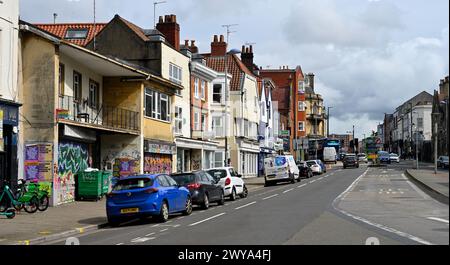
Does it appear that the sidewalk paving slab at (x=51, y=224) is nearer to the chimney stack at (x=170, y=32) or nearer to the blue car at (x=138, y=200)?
the blue car at (x=138, y=200)

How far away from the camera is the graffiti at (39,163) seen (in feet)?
81.9

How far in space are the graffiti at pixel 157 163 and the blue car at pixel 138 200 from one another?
15398mm

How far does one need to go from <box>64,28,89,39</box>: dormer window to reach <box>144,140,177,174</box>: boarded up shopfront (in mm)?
13571

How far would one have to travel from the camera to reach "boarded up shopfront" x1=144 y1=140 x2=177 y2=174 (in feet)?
113

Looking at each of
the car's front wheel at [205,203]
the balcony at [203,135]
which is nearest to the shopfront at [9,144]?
the car's front wheel at [205,203]

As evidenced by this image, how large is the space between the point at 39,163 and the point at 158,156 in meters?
12.2

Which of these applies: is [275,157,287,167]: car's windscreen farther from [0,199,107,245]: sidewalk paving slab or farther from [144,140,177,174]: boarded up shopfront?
[0,199,107,245]: sidewalk paving slab

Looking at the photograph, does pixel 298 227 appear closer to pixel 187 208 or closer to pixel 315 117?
pixel 187 208

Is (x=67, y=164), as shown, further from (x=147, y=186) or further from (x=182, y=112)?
(x=182, y=112)

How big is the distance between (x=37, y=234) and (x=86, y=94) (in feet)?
54.8

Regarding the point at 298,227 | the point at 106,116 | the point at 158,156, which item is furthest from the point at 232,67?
the point at 298,227

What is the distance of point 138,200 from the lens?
59.6ft
